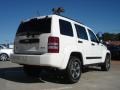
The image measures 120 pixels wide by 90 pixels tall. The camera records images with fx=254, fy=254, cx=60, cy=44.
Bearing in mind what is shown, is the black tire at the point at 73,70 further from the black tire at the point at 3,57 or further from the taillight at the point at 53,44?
the black tire at the point at 3,57

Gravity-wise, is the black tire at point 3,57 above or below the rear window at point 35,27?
below

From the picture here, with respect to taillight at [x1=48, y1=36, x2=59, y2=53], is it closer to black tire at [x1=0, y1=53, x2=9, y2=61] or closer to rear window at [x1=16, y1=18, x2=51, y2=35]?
rear window at [x1=16, y1=18, x2=51, y2=35]

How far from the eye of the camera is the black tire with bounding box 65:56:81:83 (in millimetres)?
8295

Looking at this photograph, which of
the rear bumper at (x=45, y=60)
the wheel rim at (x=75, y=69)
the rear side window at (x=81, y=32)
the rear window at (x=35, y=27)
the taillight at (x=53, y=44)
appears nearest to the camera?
the rear bumper at (x=45, y=60)

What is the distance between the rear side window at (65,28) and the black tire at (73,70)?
2.80 ft

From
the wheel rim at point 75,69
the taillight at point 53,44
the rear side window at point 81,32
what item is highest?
the rear side window at point 81,32

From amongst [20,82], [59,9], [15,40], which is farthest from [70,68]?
[59,9]

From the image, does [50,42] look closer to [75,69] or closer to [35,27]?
[35,27]

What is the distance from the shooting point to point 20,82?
855 cm

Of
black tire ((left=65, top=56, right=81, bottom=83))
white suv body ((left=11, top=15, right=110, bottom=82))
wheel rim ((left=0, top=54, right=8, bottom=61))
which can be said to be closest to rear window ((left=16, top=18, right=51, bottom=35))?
white suv body ((left=11, top=15, right=110, bottom=82))

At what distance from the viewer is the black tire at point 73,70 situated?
829 centimetres

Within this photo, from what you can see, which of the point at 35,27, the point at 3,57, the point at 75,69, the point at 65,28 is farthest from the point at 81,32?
the point at 3,57

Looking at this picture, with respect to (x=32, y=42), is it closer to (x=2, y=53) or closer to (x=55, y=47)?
(x=55, y=47)

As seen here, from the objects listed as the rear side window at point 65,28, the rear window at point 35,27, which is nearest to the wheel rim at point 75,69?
the rear side window at point 65,28
